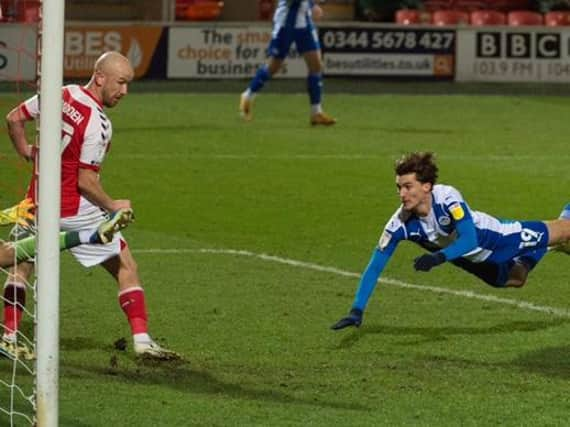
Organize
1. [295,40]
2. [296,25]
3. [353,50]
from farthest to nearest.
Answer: [353,50]
[295,40]
[296,25]

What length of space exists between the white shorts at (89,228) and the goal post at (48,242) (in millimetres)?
2483

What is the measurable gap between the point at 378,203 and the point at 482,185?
1770mm

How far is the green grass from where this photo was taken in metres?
8.89

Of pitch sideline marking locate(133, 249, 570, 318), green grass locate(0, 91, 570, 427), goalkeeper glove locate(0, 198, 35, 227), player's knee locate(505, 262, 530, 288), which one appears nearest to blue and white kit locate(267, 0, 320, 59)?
green grass locate(0, 91, 570, 427)

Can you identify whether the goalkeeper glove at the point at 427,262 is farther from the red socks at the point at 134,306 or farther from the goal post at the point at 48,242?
the goal post at the point at 48,242


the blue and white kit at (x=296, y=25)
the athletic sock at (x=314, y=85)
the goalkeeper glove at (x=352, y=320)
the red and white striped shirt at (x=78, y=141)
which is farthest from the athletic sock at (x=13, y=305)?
the blue and white kit at (x=296, y=25)

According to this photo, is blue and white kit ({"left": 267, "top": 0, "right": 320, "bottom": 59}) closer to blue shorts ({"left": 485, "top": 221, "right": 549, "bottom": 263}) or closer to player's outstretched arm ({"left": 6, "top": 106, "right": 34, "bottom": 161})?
blue shorts ({"left": 485, "top": 221, "right": 549, "bottom": 263})

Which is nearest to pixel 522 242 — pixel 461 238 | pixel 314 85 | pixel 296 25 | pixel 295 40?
pixel 461 238

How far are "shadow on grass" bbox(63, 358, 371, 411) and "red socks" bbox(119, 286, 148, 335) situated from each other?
0.68 feet

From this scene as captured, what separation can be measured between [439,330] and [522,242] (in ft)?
2.45

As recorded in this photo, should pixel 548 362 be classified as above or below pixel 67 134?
below

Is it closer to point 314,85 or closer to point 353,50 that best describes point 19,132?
point 314,85

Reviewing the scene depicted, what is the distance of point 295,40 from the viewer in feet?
79.4

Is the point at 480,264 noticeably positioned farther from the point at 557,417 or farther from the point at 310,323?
the point at 557,417
